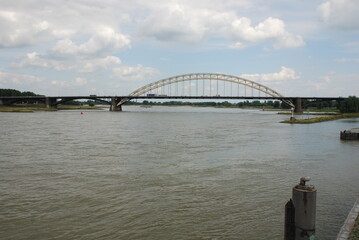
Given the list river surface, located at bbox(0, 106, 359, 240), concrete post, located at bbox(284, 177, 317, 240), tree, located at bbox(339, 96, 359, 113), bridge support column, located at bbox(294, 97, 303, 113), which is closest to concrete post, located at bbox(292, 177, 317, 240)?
concrete post, located at bbox(284, 177, 317, 240)

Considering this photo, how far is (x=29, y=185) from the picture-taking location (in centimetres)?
1385

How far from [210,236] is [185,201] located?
120 inches

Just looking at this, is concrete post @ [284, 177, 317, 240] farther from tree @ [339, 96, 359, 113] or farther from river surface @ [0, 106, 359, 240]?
tree @ [339, 96, 359, 113]

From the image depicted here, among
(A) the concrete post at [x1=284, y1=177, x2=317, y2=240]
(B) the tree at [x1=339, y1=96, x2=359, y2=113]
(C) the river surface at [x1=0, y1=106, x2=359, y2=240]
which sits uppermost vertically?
(B) the tree at [x1=339, y1=96, x2=359, y2=113]

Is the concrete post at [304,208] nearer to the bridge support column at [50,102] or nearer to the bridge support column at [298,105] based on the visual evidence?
the bridge support column at [298,105]

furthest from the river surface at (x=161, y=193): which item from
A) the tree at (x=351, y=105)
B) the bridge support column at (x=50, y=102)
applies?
the bridge support column at (x=50, y=102)

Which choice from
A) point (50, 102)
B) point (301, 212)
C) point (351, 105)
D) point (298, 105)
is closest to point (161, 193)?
point (301, 212)

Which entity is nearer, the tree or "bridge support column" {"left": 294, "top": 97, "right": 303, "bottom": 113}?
the tree

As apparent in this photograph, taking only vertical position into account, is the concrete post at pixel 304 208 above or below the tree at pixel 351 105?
below

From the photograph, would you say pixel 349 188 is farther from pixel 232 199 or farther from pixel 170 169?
pixel 170 169

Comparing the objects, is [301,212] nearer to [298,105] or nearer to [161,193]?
[161,193]

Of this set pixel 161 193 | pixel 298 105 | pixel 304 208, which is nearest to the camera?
pixel 304 208

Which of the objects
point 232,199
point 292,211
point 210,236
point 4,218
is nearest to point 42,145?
point 4,218

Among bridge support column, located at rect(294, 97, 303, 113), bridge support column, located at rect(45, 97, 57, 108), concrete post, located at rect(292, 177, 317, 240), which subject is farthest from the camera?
bridge support column, located at rect(45, 97, 57, 108)
